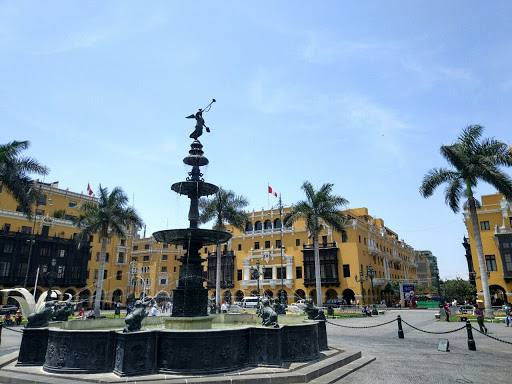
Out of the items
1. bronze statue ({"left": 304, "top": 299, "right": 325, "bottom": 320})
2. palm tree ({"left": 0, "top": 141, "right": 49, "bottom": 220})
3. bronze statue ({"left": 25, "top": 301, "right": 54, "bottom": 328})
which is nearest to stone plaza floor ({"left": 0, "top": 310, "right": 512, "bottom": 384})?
bronze statue ({"left": 304, "top": 299, "right": 325, "bottom": 320})

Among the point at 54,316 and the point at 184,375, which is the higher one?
the point at 54,316

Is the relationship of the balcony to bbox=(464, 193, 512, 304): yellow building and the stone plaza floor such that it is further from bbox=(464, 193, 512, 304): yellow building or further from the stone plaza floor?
the stone plaza floor

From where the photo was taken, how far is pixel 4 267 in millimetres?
42719

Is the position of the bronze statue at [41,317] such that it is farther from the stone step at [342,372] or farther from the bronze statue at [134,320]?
A: the stone step at [342,372]

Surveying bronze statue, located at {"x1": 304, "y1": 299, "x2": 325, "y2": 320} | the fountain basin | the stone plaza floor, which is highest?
the fountain basin

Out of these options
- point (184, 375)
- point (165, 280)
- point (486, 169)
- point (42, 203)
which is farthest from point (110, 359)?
point (165, 280)

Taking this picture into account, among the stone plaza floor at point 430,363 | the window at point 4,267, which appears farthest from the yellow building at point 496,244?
the window at point 4,267

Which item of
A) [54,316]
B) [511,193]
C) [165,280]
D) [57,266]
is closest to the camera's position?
[54,316]

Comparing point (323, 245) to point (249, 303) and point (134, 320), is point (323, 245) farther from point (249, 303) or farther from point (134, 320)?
point (134, 320)

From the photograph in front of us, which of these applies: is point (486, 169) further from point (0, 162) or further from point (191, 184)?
point (0, 162)

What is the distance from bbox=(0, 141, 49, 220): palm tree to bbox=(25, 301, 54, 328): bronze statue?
18648 millimetres

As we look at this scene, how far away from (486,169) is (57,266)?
5154cm

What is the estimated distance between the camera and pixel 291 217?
111 ft

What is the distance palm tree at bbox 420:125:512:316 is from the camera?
930 inches
